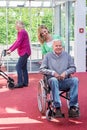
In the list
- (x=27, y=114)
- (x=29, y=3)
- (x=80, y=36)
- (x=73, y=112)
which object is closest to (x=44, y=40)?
(x=27, y=114)

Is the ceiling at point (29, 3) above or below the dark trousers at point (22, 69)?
above

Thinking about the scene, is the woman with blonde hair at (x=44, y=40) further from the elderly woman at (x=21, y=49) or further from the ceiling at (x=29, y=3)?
the ceiling at (x=29, y=3)

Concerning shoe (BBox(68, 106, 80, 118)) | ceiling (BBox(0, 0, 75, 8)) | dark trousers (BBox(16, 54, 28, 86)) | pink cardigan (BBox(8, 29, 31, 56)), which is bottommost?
shoe (BBox(68, 106, 80, 118))

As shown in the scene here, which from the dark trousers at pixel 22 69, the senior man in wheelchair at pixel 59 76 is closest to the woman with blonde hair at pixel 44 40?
the senior man in wheelchair at pixel 59 76

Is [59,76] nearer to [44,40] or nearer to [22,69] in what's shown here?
[44,40]

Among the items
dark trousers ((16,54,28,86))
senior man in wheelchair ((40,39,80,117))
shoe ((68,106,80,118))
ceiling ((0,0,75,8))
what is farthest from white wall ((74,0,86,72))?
shoe ((68,106,80,118))

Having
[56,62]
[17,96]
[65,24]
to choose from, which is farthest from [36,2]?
[56,62]

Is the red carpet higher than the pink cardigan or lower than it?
lower

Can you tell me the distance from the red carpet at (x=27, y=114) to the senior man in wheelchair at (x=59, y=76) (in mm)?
178

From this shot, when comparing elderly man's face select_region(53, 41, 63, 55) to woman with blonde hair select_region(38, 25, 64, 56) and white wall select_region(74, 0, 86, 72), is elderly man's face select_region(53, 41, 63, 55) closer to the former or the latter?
woman with blonde hair select_region(38, 25, 64, 56)

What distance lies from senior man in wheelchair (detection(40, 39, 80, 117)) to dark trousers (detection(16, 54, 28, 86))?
257 cm

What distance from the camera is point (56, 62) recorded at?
5.51 metres

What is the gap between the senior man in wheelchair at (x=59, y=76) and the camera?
520 cm

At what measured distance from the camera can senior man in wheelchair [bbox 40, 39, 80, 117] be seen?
520cm
